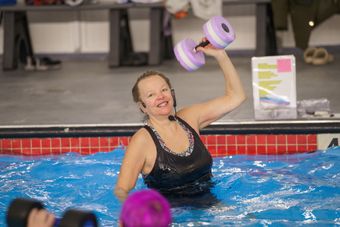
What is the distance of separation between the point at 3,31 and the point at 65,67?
0.77m

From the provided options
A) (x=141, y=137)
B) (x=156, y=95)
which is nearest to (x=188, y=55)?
(x=156, y=95)

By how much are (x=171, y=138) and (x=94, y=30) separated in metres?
5.53

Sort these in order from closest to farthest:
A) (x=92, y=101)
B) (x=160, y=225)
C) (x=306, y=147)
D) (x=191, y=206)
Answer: (x=160, y=225), (x=191, y=206), (x=306, y=147), (x=92, y=101)

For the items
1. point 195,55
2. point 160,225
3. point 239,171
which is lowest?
point 239,171

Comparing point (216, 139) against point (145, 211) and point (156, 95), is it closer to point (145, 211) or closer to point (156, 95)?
point (156, 95)

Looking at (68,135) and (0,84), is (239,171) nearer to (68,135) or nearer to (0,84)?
(68,135)

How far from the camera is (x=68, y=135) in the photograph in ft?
20.7

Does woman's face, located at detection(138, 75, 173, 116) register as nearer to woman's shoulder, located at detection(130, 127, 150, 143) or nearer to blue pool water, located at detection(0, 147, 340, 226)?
woman's shoulder, located at detection(130, 127, 150, 143)

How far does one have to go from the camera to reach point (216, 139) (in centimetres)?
620

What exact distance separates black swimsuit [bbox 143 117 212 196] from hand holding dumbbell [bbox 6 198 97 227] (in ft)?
5.29

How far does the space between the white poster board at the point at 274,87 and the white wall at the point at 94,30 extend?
3338 millimetres

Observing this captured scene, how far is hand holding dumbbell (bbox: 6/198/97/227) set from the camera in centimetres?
266

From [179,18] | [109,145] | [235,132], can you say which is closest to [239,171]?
[235,132]

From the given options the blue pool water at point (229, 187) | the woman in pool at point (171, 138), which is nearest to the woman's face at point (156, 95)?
the woman in pool at point (171, 138)
